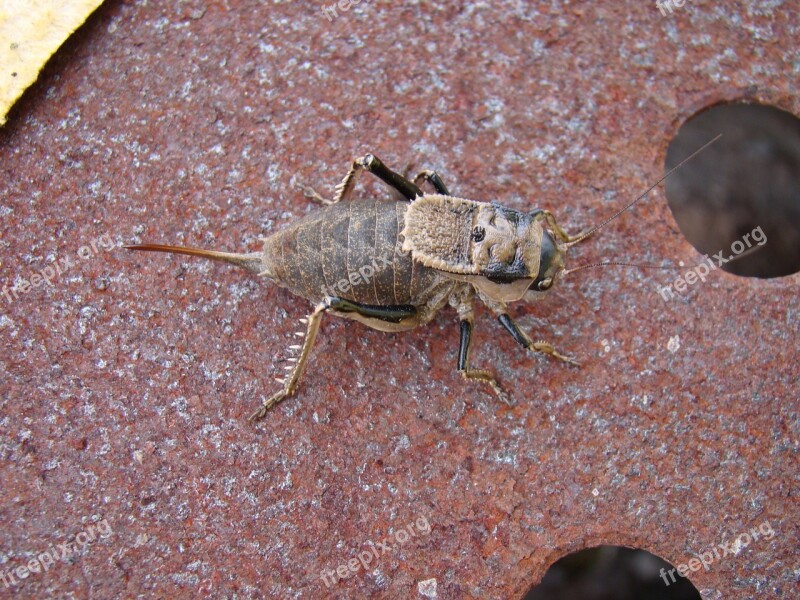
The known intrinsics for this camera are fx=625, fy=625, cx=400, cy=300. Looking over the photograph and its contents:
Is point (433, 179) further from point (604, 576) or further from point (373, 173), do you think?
point (604, 576)

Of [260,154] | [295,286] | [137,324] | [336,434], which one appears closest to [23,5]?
[260,154]

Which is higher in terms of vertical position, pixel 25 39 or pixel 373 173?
pixel 25 39

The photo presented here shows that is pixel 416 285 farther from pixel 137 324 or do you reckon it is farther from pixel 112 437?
pixel 112 437

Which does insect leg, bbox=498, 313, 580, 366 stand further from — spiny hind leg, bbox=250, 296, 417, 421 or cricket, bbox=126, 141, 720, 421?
spiny hind leg, bbox=250, 296, 417, 421

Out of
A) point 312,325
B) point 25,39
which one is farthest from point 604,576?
point 25,39

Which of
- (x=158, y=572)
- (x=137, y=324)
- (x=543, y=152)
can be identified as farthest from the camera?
(x=543, y=152)

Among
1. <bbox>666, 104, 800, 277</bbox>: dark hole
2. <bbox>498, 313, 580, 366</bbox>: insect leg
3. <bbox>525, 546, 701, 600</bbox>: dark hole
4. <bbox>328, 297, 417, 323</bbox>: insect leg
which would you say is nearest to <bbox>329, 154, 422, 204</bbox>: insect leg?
<bbox>328, 297, 417, 323</bbox>: insect leg
